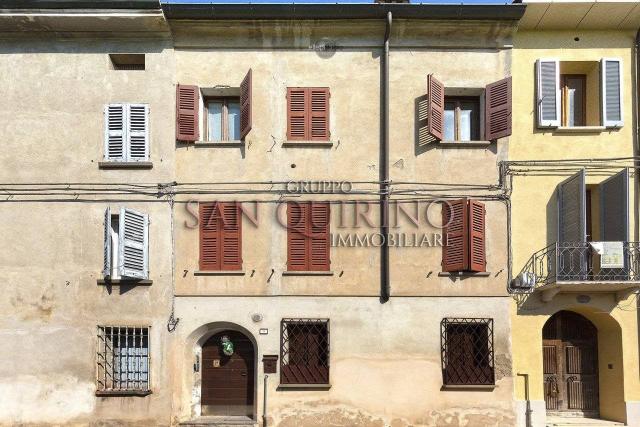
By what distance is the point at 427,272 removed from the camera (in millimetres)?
12867

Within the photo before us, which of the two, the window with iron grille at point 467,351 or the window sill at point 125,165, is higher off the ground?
the window sill at point 125,165

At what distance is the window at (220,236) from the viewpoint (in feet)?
42.3

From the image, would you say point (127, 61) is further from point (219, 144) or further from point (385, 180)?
point (385, 180)

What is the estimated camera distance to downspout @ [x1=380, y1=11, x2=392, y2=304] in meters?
12.8

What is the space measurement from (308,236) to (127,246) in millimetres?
3807

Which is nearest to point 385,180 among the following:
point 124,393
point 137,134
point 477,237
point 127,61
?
point 477,237

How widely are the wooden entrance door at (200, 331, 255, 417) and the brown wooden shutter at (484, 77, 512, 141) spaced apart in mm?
7169

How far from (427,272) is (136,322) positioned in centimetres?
640

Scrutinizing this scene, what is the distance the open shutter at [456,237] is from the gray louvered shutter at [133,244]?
255 inches

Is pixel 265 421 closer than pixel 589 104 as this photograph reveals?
Yes

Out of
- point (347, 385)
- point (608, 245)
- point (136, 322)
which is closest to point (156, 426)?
point (136, 322)

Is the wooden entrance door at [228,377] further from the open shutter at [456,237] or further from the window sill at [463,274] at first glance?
the open shutter at [456,237]

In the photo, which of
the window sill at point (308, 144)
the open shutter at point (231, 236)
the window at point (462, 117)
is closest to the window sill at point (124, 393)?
the open shutter at point (231, 236)

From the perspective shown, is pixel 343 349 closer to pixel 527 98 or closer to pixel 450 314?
pixel 450 314
